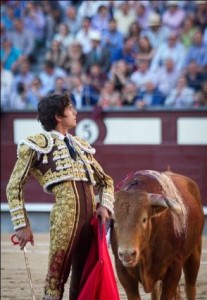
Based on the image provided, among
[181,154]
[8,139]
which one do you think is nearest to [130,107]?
[181,154]

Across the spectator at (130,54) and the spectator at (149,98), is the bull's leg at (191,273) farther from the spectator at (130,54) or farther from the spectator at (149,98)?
the spectator at (130,54)

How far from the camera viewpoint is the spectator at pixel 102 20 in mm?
11297

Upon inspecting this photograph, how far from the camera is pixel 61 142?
4.91 m

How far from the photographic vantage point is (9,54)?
12.0 m

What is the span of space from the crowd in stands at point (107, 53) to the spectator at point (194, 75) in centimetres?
1

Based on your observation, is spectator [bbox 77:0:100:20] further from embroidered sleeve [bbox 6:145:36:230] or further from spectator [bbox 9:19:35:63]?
embroidered sleeve [bbox 6:145:36:230]

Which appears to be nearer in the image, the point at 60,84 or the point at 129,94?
the point at 129,94

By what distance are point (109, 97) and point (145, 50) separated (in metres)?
0.71

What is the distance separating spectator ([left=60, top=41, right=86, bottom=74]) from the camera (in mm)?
11305

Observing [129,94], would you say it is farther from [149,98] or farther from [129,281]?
[129,281]

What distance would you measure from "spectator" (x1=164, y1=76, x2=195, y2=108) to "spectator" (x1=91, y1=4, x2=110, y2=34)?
1176 millimetres

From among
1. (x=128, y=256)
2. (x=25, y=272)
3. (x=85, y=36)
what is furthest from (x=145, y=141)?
(x=128, y=256)

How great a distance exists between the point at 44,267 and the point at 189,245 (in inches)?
111

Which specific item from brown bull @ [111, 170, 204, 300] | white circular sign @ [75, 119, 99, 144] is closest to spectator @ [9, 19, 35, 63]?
white circular sign @ [75, 119, 99, 144]
